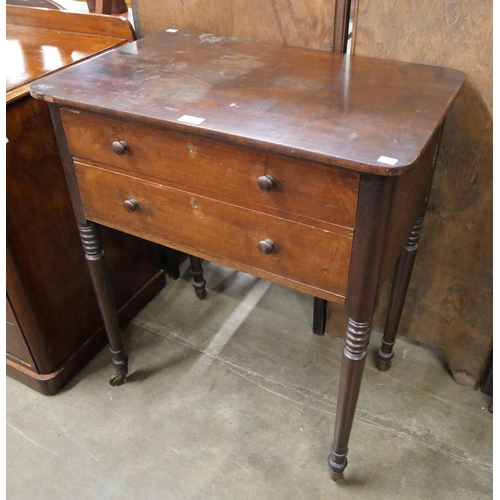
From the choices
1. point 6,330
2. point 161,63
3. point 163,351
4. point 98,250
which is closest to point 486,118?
point 161,63

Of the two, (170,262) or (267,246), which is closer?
(267,246)

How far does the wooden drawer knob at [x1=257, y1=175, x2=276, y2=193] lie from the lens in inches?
36.2

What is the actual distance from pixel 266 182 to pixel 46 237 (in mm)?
744

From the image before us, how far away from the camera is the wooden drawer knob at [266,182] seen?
0.92m

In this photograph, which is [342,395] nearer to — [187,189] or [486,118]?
[187,189]

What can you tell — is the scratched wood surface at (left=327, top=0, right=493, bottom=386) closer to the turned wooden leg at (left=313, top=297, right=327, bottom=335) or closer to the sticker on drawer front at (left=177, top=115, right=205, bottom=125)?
the turned wooden leg at (left=313, top=297, right=327, bottom=335)

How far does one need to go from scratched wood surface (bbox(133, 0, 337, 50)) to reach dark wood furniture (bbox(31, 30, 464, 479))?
0.07 metres

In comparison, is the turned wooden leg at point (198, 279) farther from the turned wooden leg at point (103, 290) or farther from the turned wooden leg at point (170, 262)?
the turned wooden leg at point (103, 290)

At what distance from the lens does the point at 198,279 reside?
185 centimetres

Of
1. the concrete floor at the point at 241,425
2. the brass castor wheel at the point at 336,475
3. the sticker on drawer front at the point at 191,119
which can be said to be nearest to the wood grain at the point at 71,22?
the sticker on drawer front at the point at 191,119

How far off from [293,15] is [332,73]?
253mm

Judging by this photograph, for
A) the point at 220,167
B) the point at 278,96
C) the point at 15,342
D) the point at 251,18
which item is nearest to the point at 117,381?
the point at 15,342

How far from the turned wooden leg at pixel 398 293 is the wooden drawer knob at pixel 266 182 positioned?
49 centimetres

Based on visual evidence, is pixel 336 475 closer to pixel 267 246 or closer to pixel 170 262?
pixel 267 246
